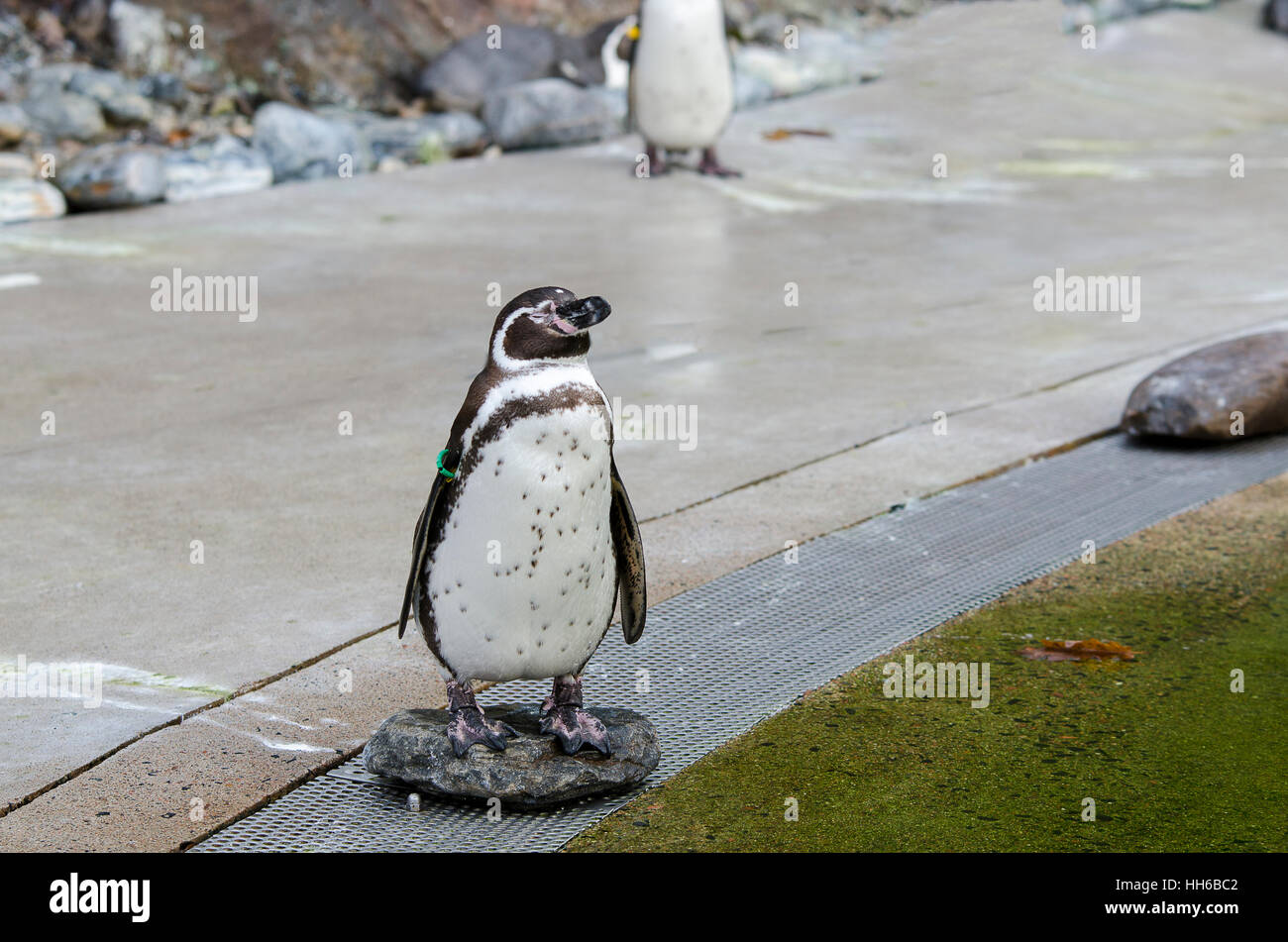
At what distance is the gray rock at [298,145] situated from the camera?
1144cm

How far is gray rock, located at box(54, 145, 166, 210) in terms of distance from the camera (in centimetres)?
1024

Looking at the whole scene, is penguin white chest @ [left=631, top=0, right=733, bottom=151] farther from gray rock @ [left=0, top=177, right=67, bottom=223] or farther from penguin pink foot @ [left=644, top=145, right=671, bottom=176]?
gray rock @ [left=0, top=177, right=67, bottom=223]

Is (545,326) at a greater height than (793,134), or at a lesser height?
lesser

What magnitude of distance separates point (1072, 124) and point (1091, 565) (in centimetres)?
925

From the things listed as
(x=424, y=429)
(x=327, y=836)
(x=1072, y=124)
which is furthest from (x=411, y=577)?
(x=1072, y=124)

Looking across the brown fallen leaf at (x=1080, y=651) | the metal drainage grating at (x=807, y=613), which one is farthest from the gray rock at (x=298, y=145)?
the brown fallen leaf at (x=1080, y=651)

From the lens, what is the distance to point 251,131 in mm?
12258

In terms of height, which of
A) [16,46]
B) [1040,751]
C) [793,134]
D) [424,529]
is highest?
[16,46]

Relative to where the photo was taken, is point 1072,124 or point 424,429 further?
point 1072,124

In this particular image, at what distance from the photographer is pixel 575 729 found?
3.45 metres

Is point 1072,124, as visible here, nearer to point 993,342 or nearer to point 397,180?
point 397,180

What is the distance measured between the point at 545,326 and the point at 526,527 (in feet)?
1.28

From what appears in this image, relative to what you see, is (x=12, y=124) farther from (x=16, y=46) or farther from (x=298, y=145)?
(x=298, y=145)

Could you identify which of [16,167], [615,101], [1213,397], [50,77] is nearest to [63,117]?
[50,77]
